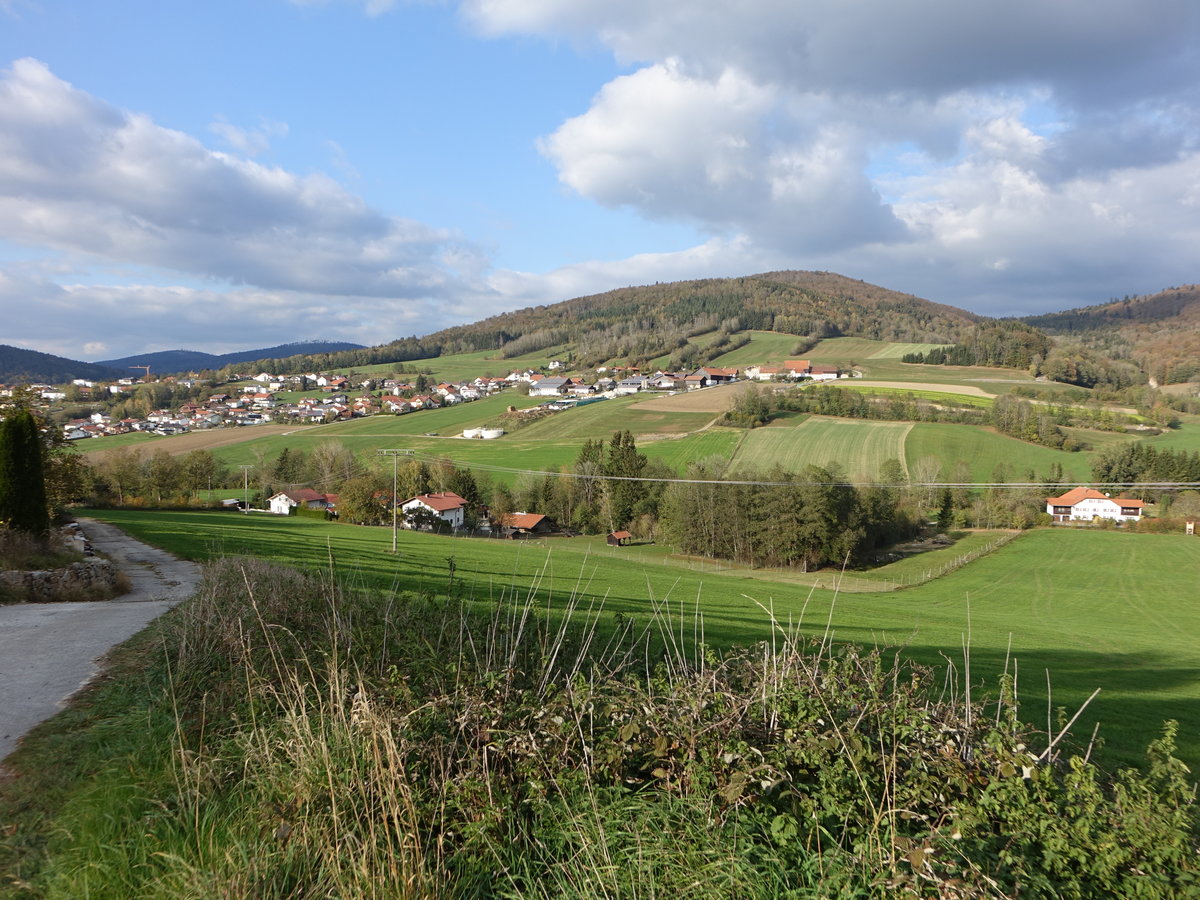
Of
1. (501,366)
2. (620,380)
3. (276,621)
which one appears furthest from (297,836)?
(501,366)

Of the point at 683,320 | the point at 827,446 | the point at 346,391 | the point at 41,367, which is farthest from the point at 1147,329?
the point at 41,367

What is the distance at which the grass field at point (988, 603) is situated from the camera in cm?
1194

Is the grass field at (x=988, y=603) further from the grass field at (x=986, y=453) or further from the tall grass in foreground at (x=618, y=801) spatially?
the grass field at (x=986, y=453)

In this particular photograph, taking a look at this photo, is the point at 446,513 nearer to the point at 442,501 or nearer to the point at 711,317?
the point at 442,501

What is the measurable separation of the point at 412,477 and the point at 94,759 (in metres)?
54.0

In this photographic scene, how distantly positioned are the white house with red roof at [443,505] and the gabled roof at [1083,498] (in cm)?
5108

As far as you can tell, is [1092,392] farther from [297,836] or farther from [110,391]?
[110,391]

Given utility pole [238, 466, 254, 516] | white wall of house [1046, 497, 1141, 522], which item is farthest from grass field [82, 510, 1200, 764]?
utility pole [238, 466, 254, 516]

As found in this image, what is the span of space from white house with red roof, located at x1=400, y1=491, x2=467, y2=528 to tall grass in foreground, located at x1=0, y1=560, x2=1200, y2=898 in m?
50.7

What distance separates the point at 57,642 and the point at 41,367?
139176 millimetres

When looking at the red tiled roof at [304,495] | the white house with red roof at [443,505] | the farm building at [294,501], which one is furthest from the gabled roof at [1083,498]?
the red tiled roof at [304,495]

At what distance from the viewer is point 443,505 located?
56.6m

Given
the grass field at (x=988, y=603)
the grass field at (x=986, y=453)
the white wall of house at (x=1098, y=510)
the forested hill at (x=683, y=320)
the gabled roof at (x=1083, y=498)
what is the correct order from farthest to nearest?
1. the forested hill at (x=683, y=320)
2. the grass field at (x=986, y=453)
3. the gabled roof at (x=1083, y=498)
4. the white wall of house at (x=1098, y=510)
5. the grass field at (x=988, y=603)

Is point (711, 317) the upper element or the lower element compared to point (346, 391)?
upper
